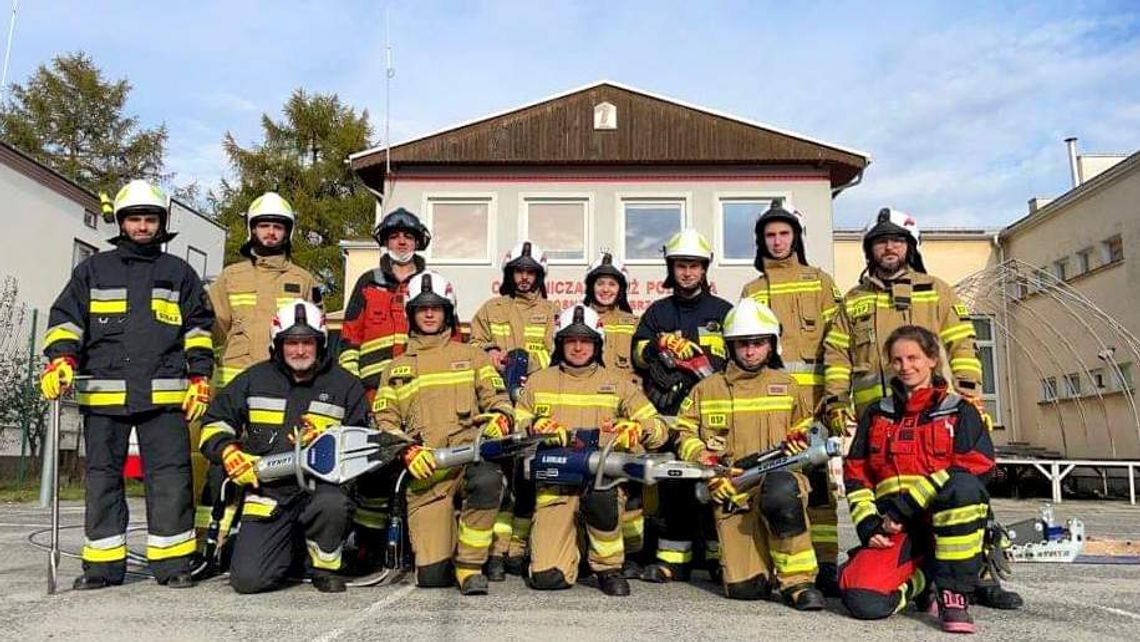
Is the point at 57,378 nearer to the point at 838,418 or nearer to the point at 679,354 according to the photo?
the point at 679,354

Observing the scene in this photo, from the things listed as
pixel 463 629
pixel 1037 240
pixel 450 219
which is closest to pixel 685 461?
pixel 463 629

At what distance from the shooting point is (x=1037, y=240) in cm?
1978

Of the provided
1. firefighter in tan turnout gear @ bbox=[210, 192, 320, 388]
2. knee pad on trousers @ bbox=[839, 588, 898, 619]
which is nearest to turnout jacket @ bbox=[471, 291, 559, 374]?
firefighter in tan turnout gear @ bbox=[210, 192, 320, 388]

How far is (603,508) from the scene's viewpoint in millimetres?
5246

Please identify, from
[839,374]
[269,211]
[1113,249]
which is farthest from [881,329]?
[1113,249]

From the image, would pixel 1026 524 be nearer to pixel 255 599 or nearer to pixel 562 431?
pixel 562 431

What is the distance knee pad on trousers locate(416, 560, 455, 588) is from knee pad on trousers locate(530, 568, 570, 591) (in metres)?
0.57

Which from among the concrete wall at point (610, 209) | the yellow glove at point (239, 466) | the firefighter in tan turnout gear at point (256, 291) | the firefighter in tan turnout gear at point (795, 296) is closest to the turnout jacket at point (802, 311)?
the firefighter in tan turnout gear at point (795, 296)

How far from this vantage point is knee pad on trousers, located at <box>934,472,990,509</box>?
433 cm

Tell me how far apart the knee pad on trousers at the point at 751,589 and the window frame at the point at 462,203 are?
13.7 metres

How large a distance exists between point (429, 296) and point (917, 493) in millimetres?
3248

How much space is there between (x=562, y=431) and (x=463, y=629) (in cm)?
145

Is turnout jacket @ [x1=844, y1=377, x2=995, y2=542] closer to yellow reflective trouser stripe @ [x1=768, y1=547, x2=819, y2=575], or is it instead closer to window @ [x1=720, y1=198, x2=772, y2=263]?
yellow reflective trouser stripe @ [x1=768, y1=547, x2=819, y2=575]

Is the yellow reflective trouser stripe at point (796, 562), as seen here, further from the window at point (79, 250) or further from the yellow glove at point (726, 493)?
the window at point (79, 250)
